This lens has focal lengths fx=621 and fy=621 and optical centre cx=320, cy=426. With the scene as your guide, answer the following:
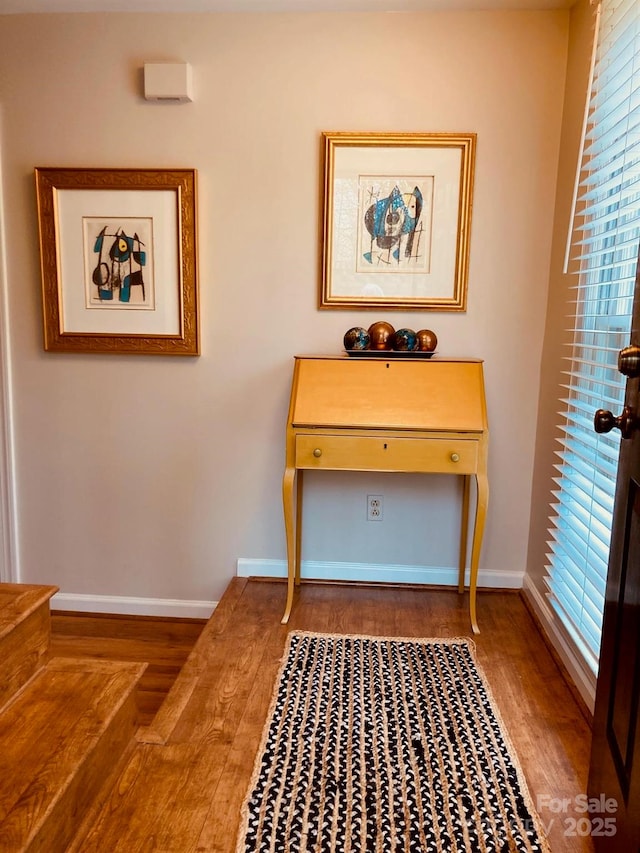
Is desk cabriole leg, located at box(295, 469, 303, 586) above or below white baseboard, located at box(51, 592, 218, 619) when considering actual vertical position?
above

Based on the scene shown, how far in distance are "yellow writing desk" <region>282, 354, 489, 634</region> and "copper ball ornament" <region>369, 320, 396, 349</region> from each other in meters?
0.07

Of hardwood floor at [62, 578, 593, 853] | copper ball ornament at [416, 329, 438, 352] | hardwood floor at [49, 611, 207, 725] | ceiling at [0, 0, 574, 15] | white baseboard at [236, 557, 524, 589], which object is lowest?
hardwood floor at [49, 611, 207, 725]

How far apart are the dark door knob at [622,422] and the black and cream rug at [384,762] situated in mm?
951

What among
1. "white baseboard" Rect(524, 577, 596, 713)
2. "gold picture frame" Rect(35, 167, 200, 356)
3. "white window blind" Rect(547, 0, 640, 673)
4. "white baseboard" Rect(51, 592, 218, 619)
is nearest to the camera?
"white window blind" Rect(547, 0, 640, 673)

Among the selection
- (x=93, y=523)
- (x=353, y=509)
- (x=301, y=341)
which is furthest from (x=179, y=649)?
(x=301, y=341)

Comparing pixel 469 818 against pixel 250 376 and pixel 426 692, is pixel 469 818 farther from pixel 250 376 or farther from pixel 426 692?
pixel 250 376

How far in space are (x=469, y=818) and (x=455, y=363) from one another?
1502mm

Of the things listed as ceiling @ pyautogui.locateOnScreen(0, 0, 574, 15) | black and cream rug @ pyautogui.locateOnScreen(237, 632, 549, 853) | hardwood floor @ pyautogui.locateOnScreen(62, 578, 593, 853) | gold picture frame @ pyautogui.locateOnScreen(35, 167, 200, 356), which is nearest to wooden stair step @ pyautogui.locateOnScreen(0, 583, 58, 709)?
hardwood floor @ pyautogui.locateOnScreen(62, 578, 593, 853)

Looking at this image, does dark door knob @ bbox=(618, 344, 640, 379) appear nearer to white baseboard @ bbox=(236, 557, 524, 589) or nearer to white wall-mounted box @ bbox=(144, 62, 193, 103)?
white baseboard @ bbox=(236, 557, 524, 589)

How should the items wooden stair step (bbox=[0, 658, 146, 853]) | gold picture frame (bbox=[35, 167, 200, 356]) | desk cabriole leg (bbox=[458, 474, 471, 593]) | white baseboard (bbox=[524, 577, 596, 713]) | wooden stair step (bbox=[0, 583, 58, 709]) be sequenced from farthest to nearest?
1. desk cabriole leg (bbox=[458, 474, 471, 593])
2. gold picture frame (bbox=[35, 167, 200, 356])
3. white baseboard (bbox=[524, 577, 596, 713])
4. wooden stair step (bbox=[0, 583, 58, 709])
5. wooden stair step (bbox=[0, 658, 146, 853])

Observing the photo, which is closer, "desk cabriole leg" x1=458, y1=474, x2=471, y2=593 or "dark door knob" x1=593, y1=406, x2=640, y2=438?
"dark door knob" x1=593, y1=406, x2=640, y2=438

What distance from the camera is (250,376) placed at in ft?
8.92

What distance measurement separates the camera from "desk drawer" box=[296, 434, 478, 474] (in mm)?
2268

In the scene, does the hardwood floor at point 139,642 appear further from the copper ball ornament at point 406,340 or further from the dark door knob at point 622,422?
the dark door knob at point 622,422
